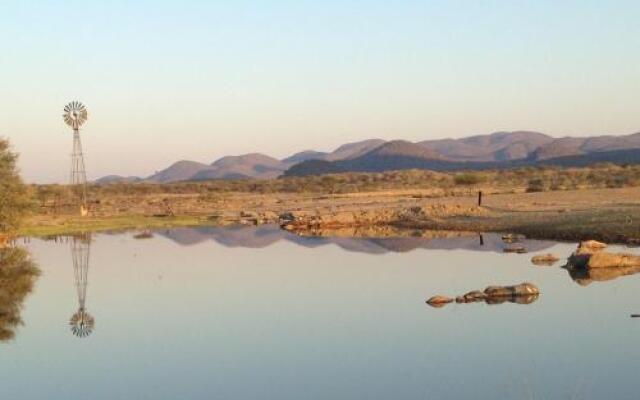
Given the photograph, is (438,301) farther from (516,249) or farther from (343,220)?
(343,220)

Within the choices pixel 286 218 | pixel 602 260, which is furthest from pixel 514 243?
pixel 286 218

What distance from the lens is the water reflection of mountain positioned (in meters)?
34.5

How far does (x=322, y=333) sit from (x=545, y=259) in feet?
41.6

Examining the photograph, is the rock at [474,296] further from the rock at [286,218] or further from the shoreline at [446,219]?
the rock at [286,218]

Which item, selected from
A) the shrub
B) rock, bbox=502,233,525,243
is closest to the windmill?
rock, bbox=502,233,525,243

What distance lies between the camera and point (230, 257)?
3431 cm

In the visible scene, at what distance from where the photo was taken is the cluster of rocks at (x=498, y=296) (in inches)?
830

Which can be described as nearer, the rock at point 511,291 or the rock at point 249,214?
the rock at point 511,291

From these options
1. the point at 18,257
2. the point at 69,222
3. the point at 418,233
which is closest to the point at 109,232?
the point at 69,222

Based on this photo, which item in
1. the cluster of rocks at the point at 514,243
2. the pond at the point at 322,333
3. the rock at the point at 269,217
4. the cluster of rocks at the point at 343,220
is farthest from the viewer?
the rock at the point at 269,217

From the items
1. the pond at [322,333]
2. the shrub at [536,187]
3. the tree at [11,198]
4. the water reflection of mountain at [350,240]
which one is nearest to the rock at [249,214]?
the water reflection of mountain at [350,240]

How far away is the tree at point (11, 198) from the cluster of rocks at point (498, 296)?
26.0 metres

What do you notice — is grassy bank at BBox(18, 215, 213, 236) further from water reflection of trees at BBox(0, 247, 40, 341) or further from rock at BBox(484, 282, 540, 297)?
rock at BBox(484, 282, 540, 297)

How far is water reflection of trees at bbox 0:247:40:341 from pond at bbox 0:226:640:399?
339 millimetres
